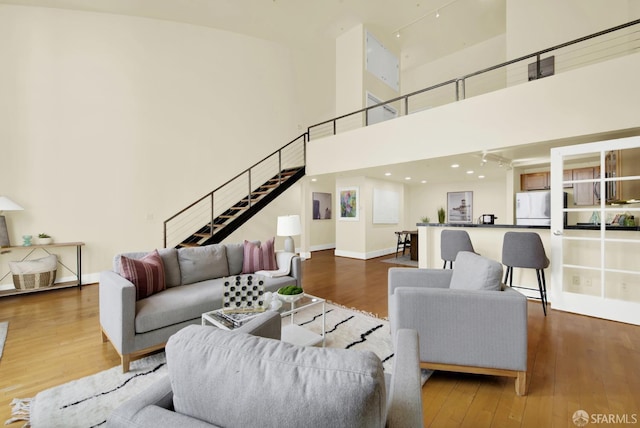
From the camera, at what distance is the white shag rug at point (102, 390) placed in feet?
5.46

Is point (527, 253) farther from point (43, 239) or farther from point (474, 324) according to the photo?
point (43, 239)

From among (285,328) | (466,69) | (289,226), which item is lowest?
(285,328)

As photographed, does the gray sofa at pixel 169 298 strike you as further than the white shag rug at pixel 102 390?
Yes

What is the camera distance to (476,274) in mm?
2086

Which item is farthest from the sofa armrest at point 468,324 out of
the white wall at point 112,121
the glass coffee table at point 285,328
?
the white wall at point 112,121

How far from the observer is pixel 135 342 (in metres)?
2.17

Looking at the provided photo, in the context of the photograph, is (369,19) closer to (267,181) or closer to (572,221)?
(267,181)

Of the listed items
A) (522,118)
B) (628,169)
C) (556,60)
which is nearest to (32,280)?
(522,118)

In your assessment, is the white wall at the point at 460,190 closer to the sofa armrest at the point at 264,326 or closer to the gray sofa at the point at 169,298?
the gray sofa at the point at 169,298

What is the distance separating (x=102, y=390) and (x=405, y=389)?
213 cm

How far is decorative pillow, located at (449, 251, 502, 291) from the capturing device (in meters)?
1.98

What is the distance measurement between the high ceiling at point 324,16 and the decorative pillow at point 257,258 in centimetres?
493

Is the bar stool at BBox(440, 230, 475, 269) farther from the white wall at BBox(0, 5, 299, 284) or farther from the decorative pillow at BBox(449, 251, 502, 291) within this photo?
the white wall at BBox(0, 5, 299, 284)

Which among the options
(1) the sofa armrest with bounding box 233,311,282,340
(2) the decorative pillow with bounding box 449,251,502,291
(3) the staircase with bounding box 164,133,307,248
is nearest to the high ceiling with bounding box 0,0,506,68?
(3) the staircase with bounding box 164,133,307,248
